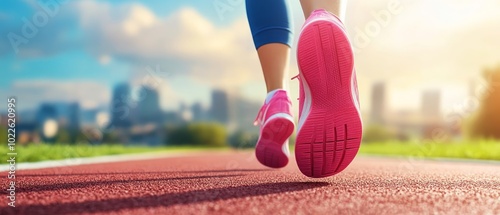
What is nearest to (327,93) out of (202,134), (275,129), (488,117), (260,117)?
(275,129)

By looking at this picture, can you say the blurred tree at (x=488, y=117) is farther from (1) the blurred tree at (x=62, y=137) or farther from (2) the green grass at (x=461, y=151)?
(1) the blurred tree at (x=62, y=137)

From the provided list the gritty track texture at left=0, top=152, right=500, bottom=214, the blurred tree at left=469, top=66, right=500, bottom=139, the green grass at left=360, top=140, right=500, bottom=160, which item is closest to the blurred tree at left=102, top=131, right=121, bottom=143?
the green grass at left=360, top=140, right=500, bottom=160

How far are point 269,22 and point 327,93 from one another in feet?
2.25

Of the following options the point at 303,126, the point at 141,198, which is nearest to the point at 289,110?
the point at 303,126

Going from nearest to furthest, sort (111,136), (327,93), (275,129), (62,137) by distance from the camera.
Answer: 1. (327,93)
2. (275,129)
3. (62,137)
4. (111,136)

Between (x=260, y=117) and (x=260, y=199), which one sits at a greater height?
(x=260, y=117)

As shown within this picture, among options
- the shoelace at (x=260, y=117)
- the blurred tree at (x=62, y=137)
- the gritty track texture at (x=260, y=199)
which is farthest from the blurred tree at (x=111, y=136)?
the gritty track texture at (x=260, y=199)

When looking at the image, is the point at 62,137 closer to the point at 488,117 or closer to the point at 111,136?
the point at 111,136

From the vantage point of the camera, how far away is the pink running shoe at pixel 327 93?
6.45ft

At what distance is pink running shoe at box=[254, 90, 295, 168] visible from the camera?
2.34 metres

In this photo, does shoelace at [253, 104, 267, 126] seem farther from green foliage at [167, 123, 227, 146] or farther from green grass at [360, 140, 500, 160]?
green foliage at [167, 123, 227, 146]

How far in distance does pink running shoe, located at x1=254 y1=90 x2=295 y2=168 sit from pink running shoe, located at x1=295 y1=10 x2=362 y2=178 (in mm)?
304

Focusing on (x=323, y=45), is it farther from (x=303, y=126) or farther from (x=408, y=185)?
(x=408, y=185)

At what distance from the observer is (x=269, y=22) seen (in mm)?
2543
